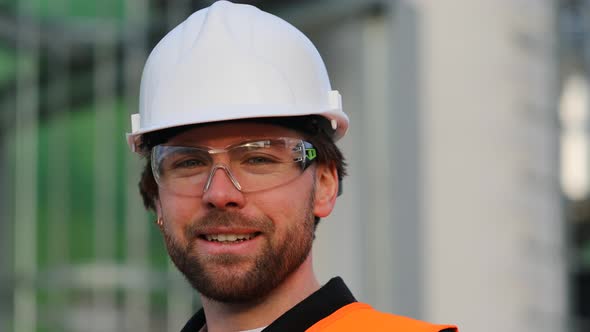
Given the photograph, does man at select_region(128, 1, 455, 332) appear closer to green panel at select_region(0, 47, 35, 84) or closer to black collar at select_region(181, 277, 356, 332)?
black collar at select_region(181, 277, 356, 332)

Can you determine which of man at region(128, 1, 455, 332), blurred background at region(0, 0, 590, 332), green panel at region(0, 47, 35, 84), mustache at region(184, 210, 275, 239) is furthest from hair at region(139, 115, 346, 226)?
green panel at region(0, 47, 35, 84)

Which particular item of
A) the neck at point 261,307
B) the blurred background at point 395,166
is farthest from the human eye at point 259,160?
the blurred background at point 395,166

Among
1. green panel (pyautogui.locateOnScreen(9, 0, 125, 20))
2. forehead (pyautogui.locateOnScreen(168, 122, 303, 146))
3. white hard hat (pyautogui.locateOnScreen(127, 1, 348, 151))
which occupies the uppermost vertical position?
green panel (pyautogui.locateOnScreen(9, 0, 125, 20))

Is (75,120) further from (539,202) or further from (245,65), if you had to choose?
(245,65)

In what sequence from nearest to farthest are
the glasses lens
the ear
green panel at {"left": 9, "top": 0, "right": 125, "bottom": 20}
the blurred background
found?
the glasses lens → the ear → the blurred background → green panel at {"left": 9, "top": 0, "right": 125, "bottom": 20}

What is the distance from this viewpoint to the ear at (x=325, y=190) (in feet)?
7.48

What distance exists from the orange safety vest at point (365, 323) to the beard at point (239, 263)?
5.0 inches

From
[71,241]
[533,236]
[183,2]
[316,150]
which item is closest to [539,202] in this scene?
[533,236]

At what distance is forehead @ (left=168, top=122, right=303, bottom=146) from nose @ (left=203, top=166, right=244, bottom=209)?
8cm

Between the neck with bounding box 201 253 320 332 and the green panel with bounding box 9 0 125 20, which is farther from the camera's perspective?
the green panel with bounding box 9 0 125 20

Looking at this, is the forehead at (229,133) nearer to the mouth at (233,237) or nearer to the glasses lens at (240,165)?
the glasses lens at (240,165)

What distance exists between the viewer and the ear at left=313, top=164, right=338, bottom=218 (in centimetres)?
228

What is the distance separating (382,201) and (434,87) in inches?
35.6

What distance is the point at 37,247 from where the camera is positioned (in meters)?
9.52
